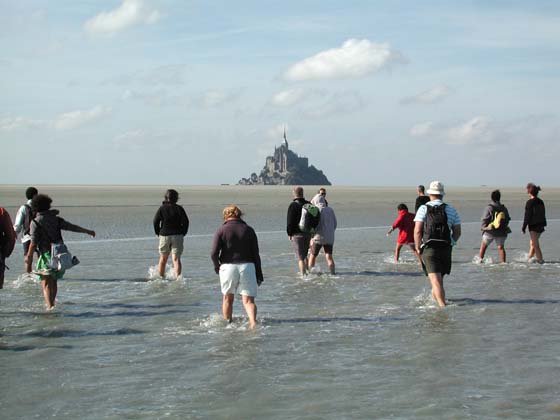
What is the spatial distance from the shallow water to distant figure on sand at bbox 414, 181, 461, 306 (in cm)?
66

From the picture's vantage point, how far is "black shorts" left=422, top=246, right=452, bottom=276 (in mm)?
10234

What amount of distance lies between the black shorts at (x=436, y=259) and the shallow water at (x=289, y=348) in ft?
1.99

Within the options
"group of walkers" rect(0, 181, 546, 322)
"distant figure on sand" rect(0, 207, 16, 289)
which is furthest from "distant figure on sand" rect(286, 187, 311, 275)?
"distant figure on sand" rect(0, 207, 16, 289)

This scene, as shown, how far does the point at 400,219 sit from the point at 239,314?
22.0 feet

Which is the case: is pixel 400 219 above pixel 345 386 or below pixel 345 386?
above

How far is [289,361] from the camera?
7.59m

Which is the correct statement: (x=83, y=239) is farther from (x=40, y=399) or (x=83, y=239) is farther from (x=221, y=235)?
(x=40, y=399)

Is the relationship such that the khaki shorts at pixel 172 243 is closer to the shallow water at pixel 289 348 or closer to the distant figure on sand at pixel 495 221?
the shallow water at pixel 289 348

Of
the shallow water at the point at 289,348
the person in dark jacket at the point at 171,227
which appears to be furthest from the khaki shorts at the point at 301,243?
the person in dark jacket at the point at 171,227

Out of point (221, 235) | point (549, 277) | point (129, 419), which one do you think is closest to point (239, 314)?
point (221, 235)

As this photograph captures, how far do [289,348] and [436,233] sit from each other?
3146 millimetres

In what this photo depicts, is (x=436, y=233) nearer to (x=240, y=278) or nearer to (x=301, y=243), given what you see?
(x=240, y=278)

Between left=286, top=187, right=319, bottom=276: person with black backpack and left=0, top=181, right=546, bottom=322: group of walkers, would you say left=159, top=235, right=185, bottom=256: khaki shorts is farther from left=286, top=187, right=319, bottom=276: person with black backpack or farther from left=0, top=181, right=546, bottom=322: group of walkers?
left=286, top=187, right=319, bottom=276: person with black backpack

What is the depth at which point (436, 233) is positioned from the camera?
10.2 m
